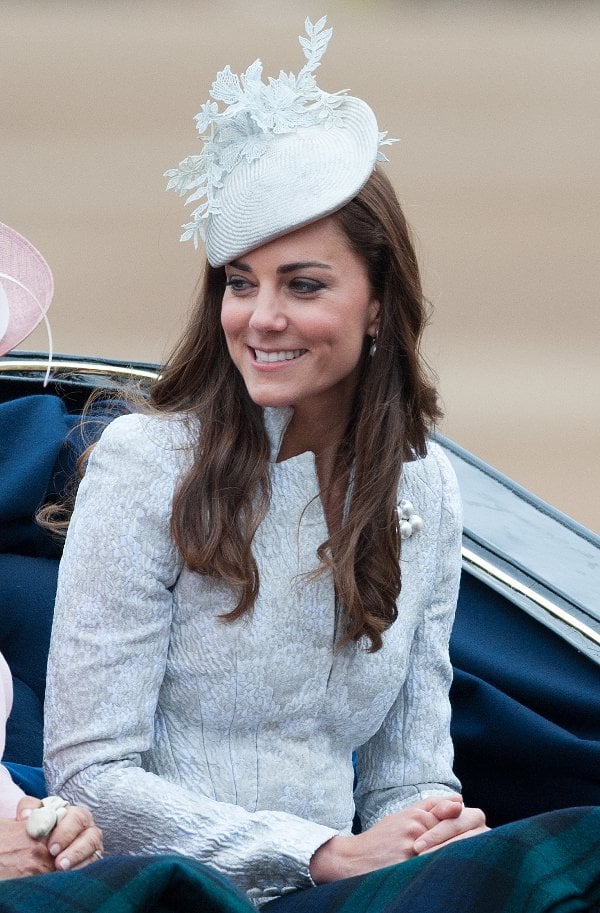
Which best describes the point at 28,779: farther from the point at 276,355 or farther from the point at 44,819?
the point at 276,355

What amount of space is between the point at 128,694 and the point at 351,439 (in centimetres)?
46

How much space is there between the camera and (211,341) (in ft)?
6.25

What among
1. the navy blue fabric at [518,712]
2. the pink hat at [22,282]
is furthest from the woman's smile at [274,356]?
the navy blue fabric at [518,712]

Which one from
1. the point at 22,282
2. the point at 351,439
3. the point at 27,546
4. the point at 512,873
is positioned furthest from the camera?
the point at 27,546

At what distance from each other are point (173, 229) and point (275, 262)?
6254 millimetres

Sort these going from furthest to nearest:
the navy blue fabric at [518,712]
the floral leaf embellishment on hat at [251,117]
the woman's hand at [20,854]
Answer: the navy blue fabric at [518,712]
the floral leaf embellishment on hat at [251,117]
the woman's hand at [20,854]

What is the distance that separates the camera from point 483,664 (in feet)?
7.94

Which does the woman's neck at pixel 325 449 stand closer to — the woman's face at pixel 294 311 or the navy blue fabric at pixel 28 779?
the woman's face at pixel 294 311

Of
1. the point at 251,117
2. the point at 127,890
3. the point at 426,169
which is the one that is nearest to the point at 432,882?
the point at 127,890

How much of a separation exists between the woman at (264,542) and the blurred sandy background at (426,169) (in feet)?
10.7

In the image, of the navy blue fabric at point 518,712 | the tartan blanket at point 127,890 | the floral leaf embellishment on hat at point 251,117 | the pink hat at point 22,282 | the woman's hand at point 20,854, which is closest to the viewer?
the tartan blanket at point 127,890

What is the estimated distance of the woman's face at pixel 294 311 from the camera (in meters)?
1.76

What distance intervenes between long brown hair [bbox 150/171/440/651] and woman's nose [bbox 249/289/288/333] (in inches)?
5.1

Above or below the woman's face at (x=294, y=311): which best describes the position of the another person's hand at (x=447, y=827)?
below
